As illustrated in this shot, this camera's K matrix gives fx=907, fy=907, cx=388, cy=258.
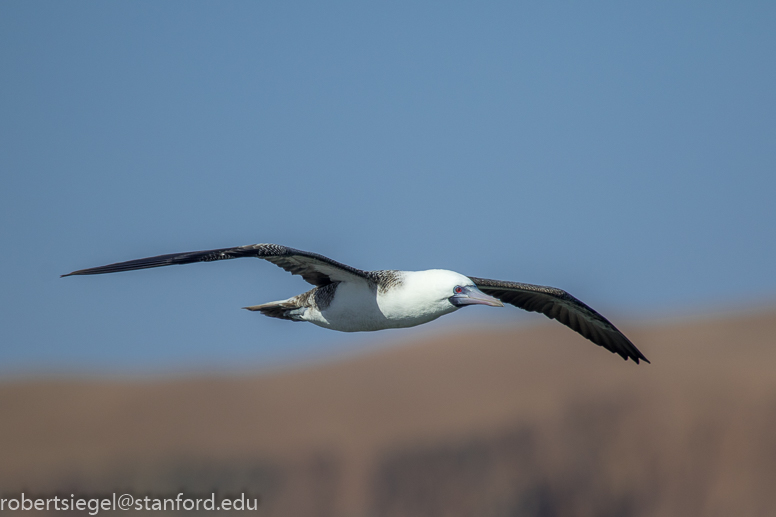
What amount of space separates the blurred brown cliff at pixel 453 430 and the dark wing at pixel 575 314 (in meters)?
17.6

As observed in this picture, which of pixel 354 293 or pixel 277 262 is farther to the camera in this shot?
pixel 354 293

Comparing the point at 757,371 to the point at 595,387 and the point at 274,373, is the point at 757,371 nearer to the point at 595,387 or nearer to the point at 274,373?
the point at 595,387

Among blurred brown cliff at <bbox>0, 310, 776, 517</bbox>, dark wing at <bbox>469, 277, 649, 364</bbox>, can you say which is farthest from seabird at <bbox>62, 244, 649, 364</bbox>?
blurred brown cliff at <bbox>0, 310, 776, 517</bbox>

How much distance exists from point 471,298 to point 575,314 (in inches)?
174

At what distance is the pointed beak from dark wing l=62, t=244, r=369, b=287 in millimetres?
1119

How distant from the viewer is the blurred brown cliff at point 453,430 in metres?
30.4

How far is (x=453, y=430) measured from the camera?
34.3 meters

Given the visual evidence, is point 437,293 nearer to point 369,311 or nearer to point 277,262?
point 369,311

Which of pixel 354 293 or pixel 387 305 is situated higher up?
pixel 354 293

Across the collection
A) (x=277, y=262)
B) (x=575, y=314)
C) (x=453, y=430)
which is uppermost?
(x=277, y=262)

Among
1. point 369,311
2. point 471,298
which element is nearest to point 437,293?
point 471,298

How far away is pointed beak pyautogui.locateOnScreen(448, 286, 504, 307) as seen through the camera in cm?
998

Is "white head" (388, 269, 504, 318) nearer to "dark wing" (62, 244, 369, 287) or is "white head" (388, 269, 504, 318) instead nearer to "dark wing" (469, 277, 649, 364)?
"dark wing" (62, 244, 369, 287)

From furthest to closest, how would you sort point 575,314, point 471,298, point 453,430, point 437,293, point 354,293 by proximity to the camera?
point 453,430
point 575,314
point 354,293
point 437,293
point 471,298
